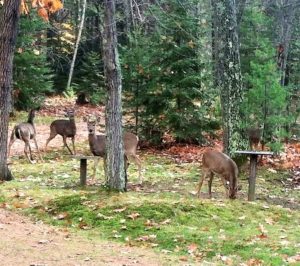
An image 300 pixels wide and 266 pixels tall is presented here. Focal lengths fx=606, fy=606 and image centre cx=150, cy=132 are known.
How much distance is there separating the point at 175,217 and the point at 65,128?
8823 millimetres

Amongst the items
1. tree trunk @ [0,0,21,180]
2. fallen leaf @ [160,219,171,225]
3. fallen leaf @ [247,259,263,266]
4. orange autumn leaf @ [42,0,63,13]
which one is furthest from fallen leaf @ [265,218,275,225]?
tree trunk @ [0,0,21,180]

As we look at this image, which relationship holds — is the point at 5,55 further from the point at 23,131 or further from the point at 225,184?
the point at 225,184

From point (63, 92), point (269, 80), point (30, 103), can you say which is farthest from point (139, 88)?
point (63, 92)

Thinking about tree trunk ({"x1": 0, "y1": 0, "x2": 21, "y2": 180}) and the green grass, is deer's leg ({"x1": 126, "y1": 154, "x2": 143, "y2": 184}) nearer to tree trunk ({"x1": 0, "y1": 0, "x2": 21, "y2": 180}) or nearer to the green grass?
the green grass

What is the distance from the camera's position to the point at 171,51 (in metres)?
18.9

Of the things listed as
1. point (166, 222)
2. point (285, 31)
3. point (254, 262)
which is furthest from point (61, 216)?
point (285, 31)

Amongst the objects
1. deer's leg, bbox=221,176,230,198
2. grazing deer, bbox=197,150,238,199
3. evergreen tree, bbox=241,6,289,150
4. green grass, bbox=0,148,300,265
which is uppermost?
evergreen tree, bbox=241,6,289,150

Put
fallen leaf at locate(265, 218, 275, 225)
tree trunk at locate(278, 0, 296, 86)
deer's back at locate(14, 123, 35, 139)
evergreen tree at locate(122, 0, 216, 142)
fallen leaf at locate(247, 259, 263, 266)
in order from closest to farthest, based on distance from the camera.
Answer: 1. fallen leaf at locate(247, 259, 263, 266)
2. fallen leaf at locate(265, 218, 275, 225)
3. deer's back at locate(14, 123, 35, 139)
4. evergreen tree at locate(122, 0, 216, 142)
5. tree trunk at locate(278, 0, 296, 86)

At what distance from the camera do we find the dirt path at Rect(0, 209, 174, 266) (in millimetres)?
7211

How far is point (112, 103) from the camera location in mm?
10234

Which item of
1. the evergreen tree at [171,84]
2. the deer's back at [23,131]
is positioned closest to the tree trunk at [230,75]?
the evergreen tree at [171,84]

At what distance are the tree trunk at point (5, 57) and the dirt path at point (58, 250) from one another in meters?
3.99

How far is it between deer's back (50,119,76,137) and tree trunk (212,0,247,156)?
5.16 metres

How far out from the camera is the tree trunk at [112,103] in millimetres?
10047
